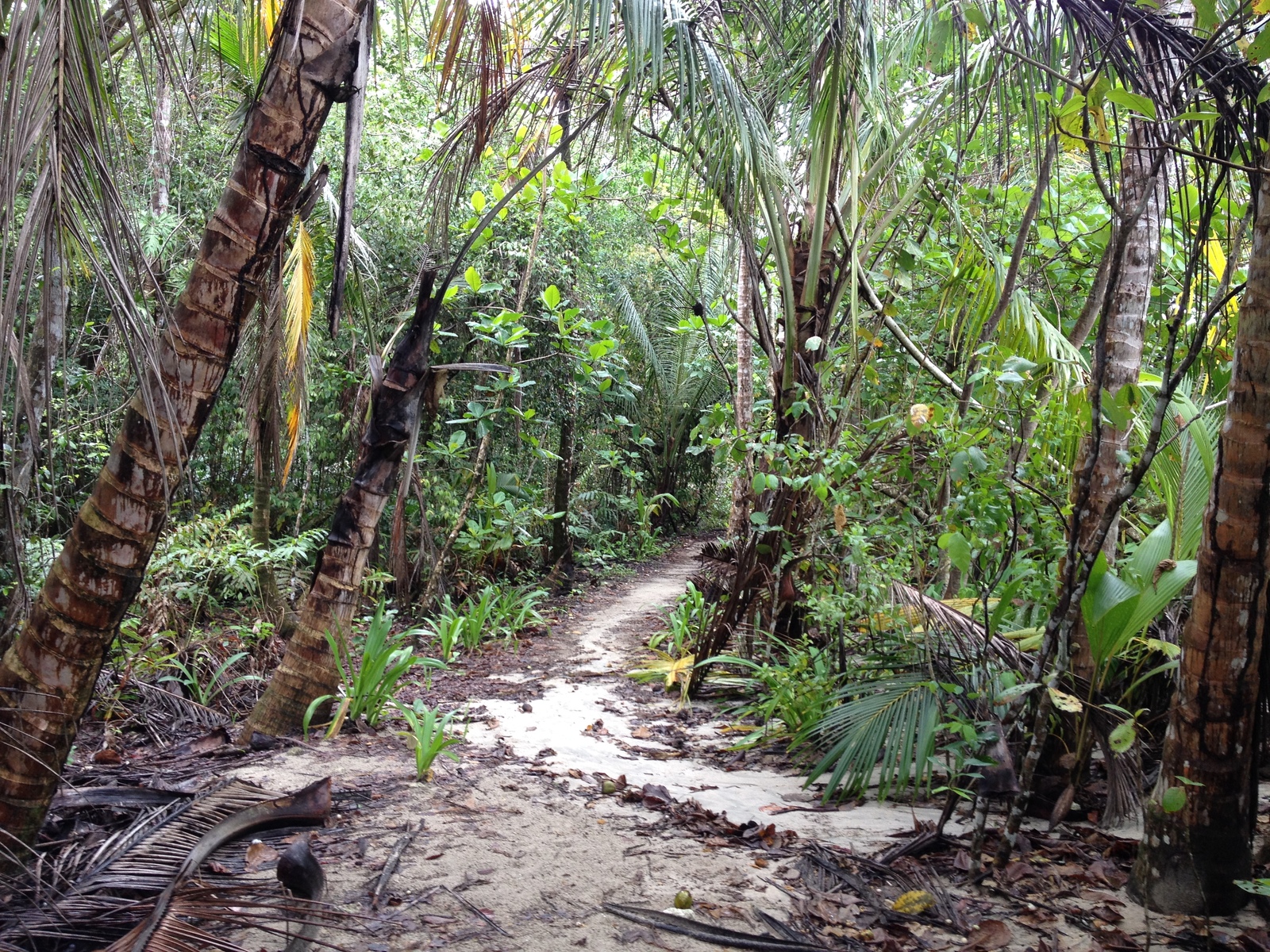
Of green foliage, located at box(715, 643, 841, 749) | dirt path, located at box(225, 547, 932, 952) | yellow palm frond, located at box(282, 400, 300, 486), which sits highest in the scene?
yellow palm frond, located at box(282, 400, 300, 486)

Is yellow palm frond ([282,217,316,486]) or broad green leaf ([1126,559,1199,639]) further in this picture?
yellow palm frond ([282,217,316,486])

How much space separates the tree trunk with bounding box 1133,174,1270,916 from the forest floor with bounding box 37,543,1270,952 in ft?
0.48

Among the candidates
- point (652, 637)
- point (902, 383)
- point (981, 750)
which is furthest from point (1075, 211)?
point (652, 637)

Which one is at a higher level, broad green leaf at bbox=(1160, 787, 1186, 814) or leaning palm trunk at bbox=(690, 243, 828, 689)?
leaning palm trunk at bbox=(690, 243, 828, 689)

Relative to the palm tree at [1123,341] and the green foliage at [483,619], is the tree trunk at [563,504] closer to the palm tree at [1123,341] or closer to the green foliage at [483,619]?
the green foliage at [483,619]

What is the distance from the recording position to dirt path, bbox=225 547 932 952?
7.76 feet

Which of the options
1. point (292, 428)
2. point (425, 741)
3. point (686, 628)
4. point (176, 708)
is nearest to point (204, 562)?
point (292, 428)

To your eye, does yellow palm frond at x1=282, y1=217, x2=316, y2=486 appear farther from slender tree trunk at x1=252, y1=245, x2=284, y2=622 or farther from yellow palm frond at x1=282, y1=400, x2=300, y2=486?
slender tree trunk at x1=252, y1=245, x2=284, y2=622

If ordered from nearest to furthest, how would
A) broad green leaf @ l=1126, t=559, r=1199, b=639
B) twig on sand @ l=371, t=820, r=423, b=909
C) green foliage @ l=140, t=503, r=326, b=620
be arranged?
twig on sand @ l=371, t=820, r=423, b=909
broad green leaf @ l=1126, t=559, r=1199, b=639
green foliage @ l=140, t=503, r=326, b=620

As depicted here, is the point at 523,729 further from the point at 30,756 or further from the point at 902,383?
the point at 902,383

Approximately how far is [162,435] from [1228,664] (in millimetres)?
2857

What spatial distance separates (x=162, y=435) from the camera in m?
2.18

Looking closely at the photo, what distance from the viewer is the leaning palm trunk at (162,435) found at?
216cm

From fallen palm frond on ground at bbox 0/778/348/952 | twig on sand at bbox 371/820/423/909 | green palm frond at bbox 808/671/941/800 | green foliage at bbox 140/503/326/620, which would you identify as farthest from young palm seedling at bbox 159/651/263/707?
green palm frond at bbox 808/671/941/800
